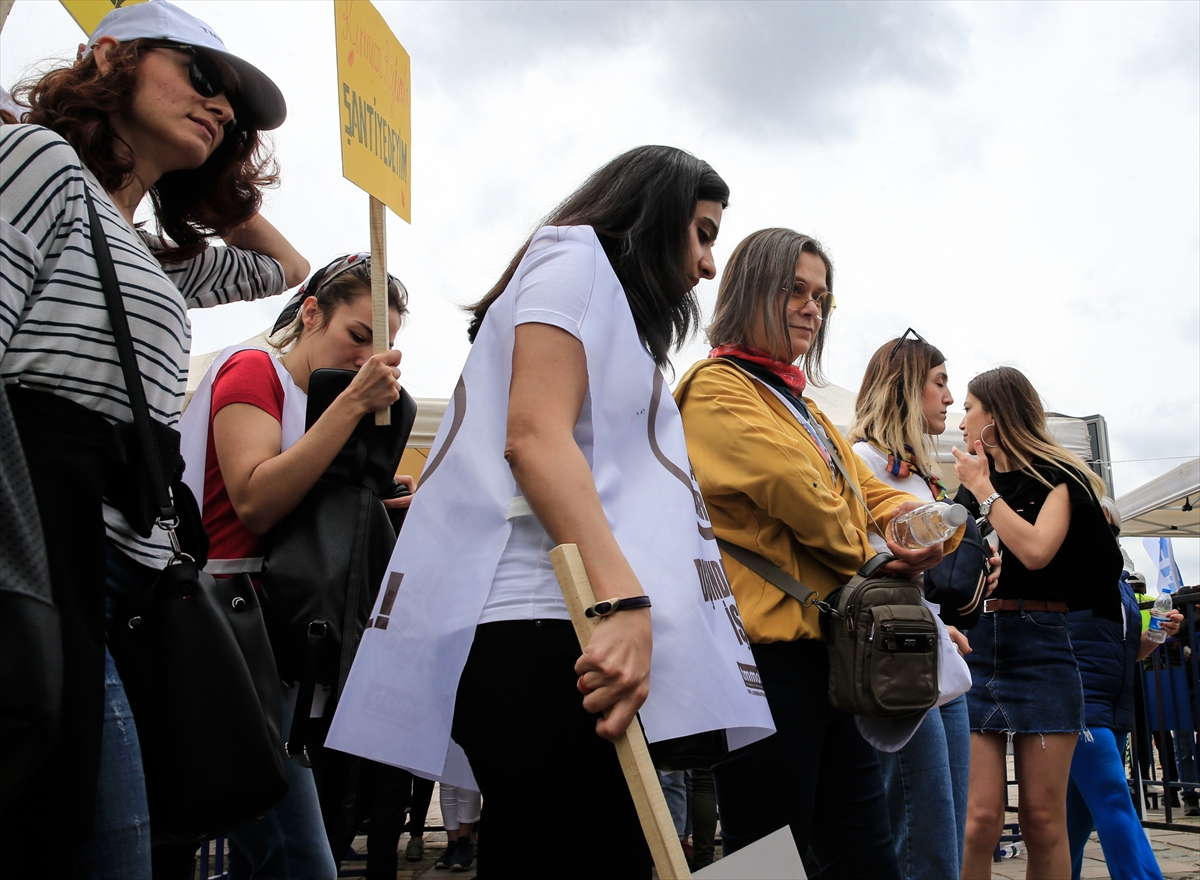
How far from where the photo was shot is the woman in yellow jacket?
2.10m

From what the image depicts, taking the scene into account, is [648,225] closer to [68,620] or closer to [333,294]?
[68,620]

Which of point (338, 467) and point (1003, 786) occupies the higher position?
point (338, 467)

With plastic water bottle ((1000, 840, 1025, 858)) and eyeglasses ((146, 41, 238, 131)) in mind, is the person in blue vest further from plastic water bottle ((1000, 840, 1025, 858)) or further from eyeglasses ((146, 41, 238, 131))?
eyeglasses ((146, 41, 238, 131))

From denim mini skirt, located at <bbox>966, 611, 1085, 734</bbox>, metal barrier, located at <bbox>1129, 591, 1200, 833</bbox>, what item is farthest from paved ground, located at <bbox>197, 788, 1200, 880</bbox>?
denim mini skirt, located at <bbox>966, 611, 1085, 734</bbox>


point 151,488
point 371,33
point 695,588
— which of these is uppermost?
point 371,33

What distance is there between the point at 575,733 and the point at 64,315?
0.92 metres

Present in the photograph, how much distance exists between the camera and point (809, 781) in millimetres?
2109

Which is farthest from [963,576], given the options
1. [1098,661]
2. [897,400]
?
[1098,661]

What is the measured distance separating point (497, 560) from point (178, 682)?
49 centimetres

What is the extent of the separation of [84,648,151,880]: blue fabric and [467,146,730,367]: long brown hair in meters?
0.81

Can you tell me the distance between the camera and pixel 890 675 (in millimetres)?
2119

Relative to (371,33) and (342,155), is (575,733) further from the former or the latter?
(371,33)

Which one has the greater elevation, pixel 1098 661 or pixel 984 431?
pixel 984 431

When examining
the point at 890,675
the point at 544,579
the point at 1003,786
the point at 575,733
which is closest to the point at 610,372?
the point at 544,579
